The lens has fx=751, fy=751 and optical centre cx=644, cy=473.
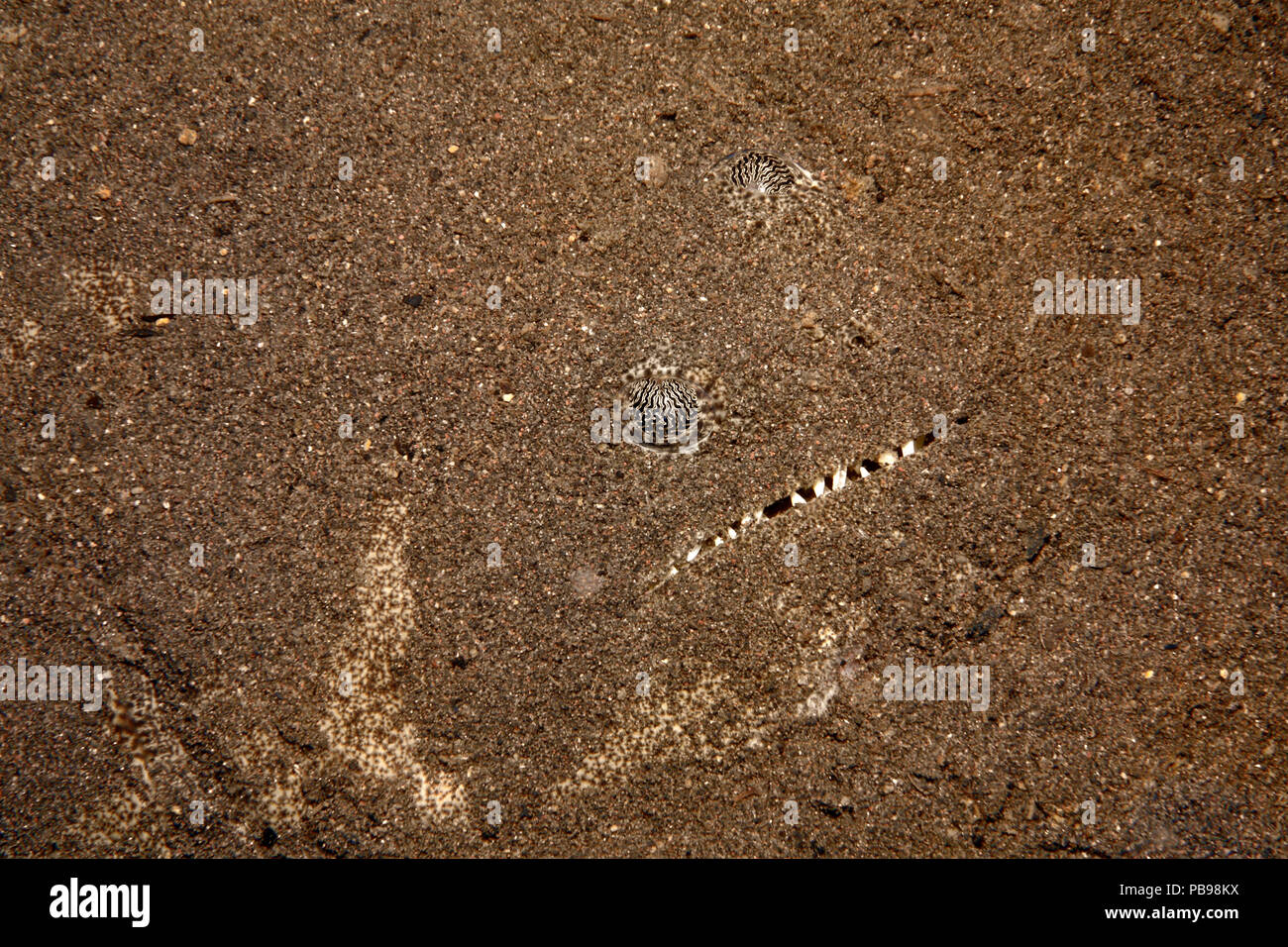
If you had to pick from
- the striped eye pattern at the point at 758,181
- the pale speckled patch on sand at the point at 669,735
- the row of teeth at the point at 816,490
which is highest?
the striped eye pattern at the point at 758,181

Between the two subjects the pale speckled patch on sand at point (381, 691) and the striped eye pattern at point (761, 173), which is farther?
the striped eye pattern at point (761, 173)

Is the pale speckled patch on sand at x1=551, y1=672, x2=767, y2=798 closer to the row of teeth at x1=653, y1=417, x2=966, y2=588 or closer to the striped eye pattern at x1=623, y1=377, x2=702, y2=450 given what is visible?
the row of teeth at x1=653, y1=417, x2=966, y2=588

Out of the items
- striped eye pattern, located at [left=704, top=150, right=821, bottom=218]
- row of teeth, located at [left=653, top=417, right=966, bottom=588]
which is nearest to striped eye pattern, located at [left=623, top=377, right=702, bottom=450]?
row of teeth, located at [left=653, top=417, right=966, bottom=588]

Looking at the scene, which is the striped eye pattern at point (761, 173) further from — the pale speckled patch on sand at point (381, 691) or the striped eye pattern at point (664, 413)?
the pale speckled patch on sand at point (381, 691)

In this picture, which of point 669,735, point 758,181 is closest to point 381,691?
point 669,735

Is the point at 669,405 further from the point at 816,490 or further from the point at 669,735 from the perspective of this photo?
the point at 669,735

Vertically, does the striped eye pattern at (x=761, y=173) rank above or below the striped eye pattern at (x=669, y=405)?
above

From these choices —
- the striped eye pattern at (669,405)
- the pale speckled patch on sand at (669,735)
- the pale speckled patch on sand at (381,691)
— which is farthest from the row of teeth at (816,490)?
the pale speckled patch on sand at (381,691)
